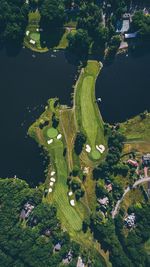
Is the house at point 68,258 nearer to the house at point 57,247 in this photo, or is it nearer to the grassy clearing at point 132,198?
the house at point 57,247

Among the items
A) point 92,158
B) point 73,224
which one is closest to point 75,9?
point 92,158

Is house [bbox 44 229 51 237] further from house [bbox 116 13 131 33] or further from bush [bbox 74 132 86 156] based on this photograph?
house [bbox 116 13 131 33]

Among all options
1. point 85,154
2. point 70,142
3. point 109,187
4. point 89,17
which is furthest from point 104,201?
point 89,17

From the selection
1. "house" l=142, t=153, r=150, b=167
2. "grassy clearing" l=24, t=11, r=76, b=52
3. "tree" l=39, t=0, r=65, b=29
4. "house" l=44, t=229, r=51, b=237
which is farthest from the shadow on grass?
"house" l=44, t=229, r=51, b=237

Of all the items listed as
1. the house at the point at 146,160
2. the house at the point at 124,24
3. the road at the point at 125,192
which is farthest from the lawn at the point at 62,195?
the house at the point at 124,24

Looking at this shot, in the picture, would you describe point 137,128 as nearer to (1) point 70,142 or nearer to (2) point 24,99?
(1) point 70,142
